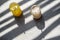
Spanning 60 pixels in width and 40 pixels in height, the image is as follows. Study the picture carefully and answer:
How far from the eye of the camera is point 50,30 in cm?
169

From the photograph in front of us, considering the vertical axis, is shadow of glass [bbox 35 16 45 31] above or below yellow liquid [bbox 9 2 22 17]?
below

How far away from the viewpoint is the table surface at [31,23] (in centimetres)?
168

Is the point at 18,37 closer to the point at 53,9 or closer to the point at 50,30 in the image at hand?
the point at 50,30

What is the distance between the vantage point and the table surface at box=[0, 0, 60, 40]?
66.2 inches

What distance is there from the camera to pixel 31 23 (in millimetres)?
1750

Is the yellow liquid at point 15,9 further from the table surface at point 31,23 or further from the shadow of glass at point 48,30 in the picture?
the shadow of glass at point 48,30

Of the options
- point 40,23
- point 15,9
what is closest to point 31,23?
point 40,23

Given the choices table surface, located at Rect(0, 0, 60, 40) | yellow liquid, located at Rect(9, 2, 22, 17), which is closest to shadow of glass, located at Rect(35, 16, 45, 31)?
table surface, located at Rect(0, 0, 60, 40)

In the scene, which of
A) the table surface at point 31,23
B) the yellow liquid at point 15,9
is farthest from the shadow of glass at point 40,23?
the yellow liquid at point 15,9

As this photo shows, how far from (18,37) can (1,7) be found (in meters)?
0.37

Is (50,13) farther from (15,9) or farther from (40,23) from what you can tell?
(15,9)

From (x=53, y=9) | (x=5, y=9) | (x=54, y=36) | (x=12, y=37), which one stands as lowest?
(x=54, y=36)

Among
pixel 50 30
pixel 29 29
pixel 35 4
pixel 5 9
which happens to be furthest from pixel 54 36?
pixel 5 9

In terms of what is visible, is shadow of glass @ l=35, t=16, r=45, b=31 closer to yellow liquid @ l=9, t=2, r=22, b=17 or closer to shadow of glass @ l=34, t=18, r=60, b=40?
shadow of glass @ l=34, t=18, r=60, b=40
